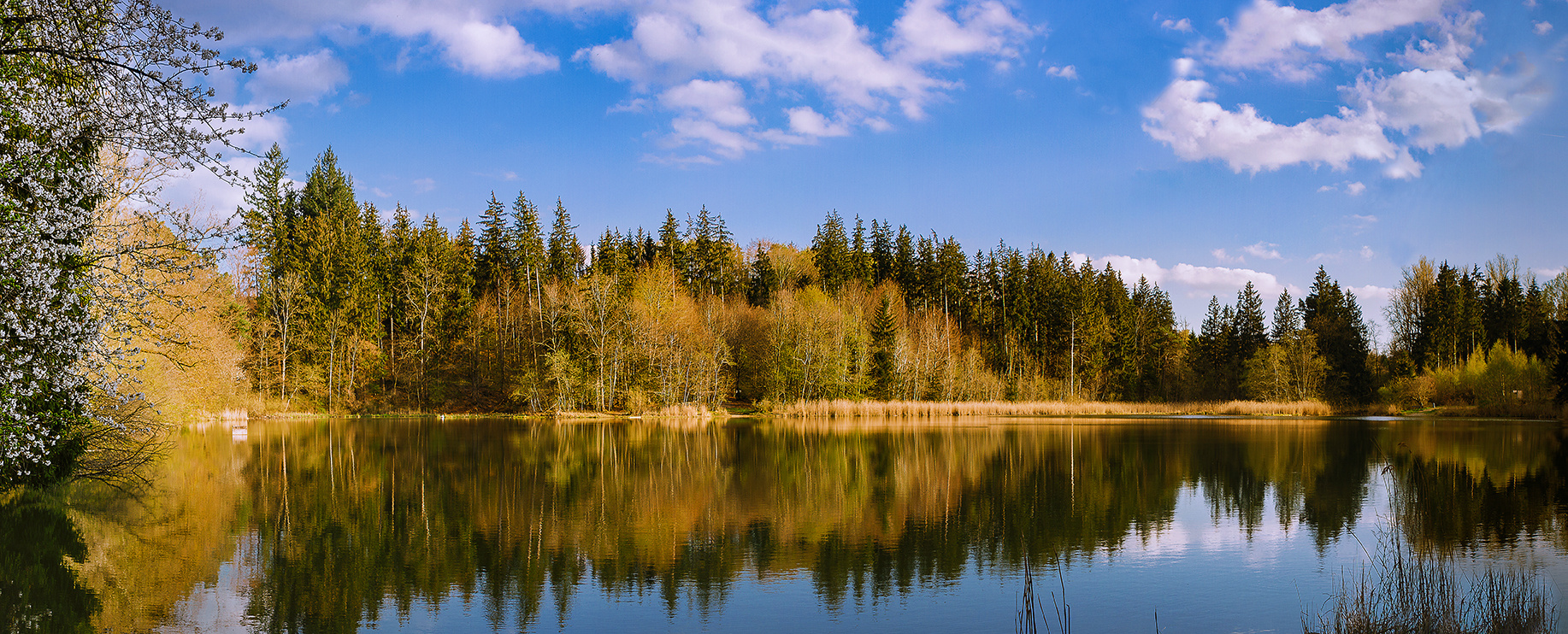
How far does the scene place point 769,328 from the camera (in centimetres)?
6444

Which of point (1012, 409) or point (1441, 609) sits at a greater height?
point (1441, 609)

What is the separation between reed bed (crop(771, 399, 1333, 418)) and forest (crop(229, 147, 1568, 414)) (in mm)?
1815

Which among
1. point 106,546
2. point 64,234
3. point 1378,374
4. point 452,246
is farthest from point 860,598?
point 1378,374

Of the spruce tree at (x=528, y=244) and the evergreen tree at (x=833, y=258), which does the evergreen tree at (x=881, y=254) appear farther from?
the spruce tree at (x=528, y=244)

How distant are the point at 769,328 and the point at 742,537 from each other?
48612mm

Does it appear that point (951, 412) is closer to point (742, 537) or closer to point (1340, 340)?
point (1340, 340)

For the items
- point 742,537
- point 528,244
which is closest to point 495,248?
point 528,244

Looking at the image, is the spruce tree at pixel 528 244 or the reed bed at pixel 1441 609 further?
the spruce tree at pixel 528 244

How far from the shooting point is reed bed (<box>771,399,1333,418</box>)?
2340 inches

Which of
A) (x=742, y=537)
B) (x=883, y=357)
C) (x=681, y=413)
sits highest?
(x=883, y=357)

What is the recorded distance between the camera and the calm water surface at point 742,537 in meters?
11.3

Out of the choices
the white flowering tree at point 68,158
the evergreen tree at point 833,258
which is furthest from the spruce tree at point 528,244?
the white flowering tree at point 68,158

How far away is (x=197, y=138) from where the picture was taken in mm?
9031

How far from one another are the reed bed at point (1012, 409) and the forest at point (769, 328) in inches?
71.5
